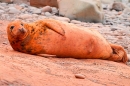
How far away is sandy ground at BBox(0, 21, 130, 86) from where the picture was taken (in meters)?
3.47

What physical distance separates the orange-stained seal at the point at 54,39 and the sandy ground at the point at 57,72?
123mm

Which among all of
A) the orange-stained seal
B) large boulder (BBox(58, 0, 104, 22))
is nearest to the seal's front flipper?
the orange-stained seal

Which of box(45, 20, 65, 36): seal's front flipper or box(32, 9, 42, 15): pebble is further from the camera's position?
box(32, 9, 42, 15): pebble

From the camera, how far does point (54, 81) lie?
3.66 metres

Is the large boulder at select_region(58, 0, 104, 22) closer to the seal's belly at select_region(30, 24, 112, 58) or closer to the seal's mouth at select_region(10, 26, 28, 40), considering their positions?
the seal's belly at select_region(30, 24, 112, 58)

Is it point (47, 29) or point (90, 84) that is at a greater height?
point (47, 29)

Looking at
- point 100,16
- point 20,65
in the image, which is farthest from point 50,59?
point 100,16

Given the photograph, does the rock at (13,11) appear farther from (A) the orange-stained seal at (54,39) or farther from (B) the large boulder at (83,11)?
(A) the orange-stained seal at (54,39)

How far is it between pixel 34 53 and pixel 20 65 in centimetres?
116

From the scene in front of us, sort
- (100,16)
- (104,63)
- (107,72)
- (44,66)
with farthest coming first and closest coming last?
(100,16) → (104,63) → (107,72) → (44,66)

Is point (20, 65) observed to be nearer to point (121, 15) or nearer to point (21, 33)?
point (21, 33)

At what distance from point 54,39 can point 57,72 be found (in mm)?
1165

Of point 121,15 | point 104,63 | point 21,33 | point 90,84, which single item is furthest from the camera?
point 121,15

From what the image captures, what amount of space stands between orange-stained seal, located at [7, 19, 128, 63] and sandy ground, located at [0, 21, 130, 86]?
0.12 meters
